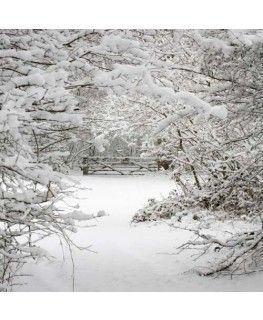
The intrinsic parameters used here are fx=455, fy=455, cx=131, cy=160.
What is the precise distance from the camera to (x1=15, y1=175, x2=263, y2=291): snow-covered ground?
4.39 meters

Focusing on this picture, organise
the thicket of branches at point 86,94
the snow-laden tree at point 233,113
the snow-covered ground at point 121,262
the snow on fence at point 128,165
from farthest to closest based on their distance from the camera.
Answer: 1. the snow on fence at point 128,165
2. the snow-covered ground at point 121,262
3. the snow-laden tree at point 233,113
4. the thicket of branches at point 86,94

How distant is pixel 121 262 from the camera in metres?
5.06

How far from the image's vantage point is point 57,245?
5484mm

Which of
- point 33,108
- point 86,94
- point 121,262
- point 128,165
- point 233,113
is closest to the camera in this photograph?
point 33,108

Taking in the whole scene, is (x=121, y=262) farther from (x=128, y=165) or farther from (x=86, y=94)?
(x=128, y=165)

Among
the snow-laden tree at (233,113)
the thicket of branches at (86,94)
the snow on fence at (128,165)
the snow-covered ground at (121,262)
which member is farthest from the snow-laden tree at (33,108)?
the snow on fence at (128,165)

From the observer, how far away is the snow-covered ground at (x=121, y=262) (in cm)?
439

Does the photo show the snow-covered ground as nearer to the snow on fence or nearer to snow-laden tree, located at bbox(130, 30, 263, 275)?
the snow on fence

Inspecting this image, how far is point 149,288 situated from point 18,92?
2.32 m

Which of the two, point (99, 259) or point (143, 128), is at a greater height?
point (143, 128)

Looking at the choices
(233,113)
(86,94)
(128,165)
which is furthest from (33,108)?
(128,165)

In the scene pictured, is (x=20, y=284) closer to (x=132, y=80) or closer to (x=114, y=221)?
(x=132, y=80)

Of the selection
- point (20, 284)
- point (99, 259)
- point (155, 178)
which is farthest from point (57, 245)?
point (155, 178)

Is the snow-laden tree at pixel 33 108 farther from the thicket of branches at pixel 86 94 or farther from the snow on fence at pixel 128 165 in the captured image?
the snow on fence at pixel 128 165
